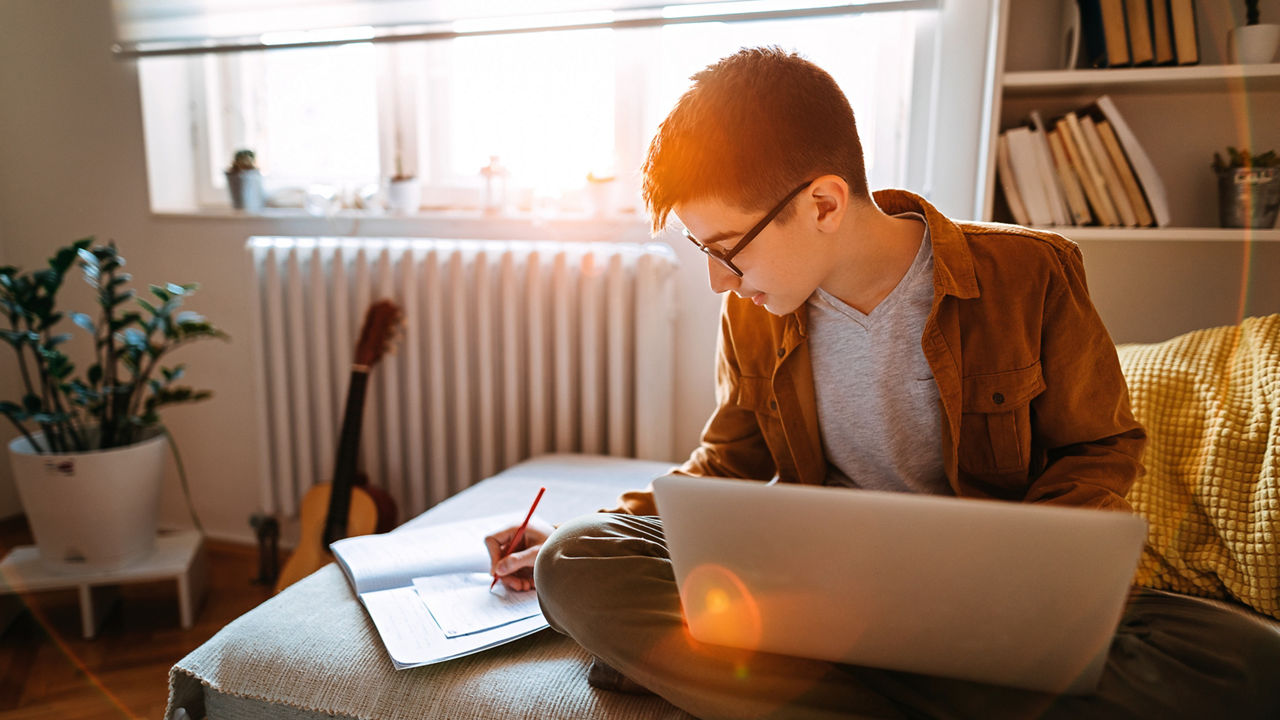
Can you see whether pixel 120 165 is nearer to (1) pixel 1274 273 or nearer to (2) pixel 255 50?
(2) pixel 255 50

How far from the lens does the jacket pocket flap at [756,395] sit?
1.15 m

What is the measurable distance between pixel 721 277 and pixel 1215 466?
0.72 metres

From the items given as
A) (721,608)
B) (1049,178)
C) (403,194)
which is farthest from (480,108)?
(721,608)

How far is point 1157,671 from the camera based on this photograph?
0.75 metres

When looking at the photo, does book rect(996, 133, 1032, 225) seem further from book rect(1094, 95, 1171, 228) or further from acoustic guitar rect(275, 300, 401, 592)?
acoustic guitar rect(275, 300, 401, 592)

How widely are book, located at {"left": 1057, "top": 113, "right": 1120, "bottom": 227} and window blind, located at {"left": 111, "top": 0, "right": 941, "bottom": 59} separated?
0.37 m

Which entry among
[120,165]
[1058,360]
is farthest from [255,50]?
[1058,360]

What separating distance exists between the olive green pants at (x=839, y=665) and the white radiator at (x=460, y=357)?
91 centimetres

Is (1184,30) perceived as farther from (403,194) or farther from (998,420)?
(403,194)

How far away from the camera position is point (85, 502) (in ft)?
5.82

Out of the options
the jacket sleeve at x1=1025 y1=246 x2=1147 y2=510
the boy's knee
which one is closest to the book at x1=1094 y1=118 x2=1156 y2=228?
the jacket sleeve at x1=1025 y1=246 x2=1147 y2=510

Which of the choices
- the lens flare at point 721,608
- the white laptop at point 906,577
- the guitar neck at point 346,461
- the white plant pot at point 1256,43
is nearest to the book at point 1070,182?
the white plant pot at point 1256,43

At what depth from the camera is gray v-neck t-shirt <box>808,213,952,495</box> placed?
1.03 m

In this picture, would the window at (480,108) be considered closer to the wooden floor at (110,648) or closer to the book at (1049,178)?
the book at (1049,178)
